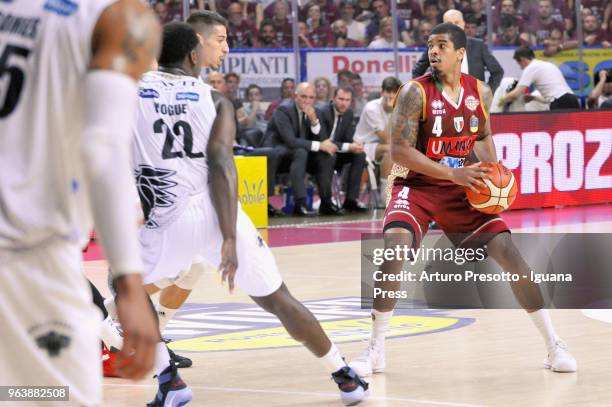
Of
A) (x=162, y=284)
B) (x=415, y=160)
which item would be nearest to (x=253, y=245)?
Result: (x=162, y=284)

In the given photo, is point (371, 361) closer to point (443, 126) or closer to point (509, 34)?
point (443, 126)

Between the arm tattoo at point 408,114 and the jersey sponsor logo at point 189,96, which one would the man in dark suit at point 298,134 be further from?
the jersey sponsor logo at point 189,96

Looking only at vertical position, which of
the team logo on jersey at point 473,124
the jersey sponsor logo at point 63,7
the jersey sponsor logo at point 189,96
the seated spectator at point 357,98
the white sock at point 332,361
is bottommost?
the seated spectator at point 357,98

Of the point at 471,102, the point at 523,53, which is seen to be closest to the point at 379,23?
the point at 523,53

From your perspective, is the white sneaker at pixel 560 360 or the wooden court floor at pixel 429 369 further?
the white sneaker at pixel 560 360

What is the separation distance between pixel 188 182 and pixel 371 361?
170 centimetres

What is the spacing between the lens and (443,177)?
289 inches

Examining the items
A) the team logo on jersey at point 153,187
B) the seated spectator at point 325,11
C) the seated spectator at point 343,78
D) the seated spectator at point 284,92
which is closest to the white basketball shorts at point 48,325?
the team logo on jersey at point 153,187

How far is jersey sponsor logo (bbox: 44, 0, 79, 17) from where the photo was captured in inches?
115

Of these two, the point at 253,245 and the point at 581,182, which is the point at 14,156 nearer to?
the point at 253,245

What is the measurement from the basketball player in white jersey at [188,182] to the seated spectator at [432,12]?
1423 centimetres

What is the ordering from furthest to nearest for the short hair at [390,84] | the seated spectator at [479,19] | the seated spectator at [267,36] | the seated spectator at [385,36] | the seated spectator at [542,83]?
the seated spectator at [479,19]
the seated spectator at [385,36]
the seated spectator at [542,83]
the seated spectator at [267,36]
the short hair at [390,84]

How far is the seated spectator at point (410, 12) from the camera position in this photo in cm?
1969

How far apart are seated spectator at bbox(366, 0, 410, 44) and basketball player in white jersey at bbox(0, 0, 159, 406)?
16787 mm
